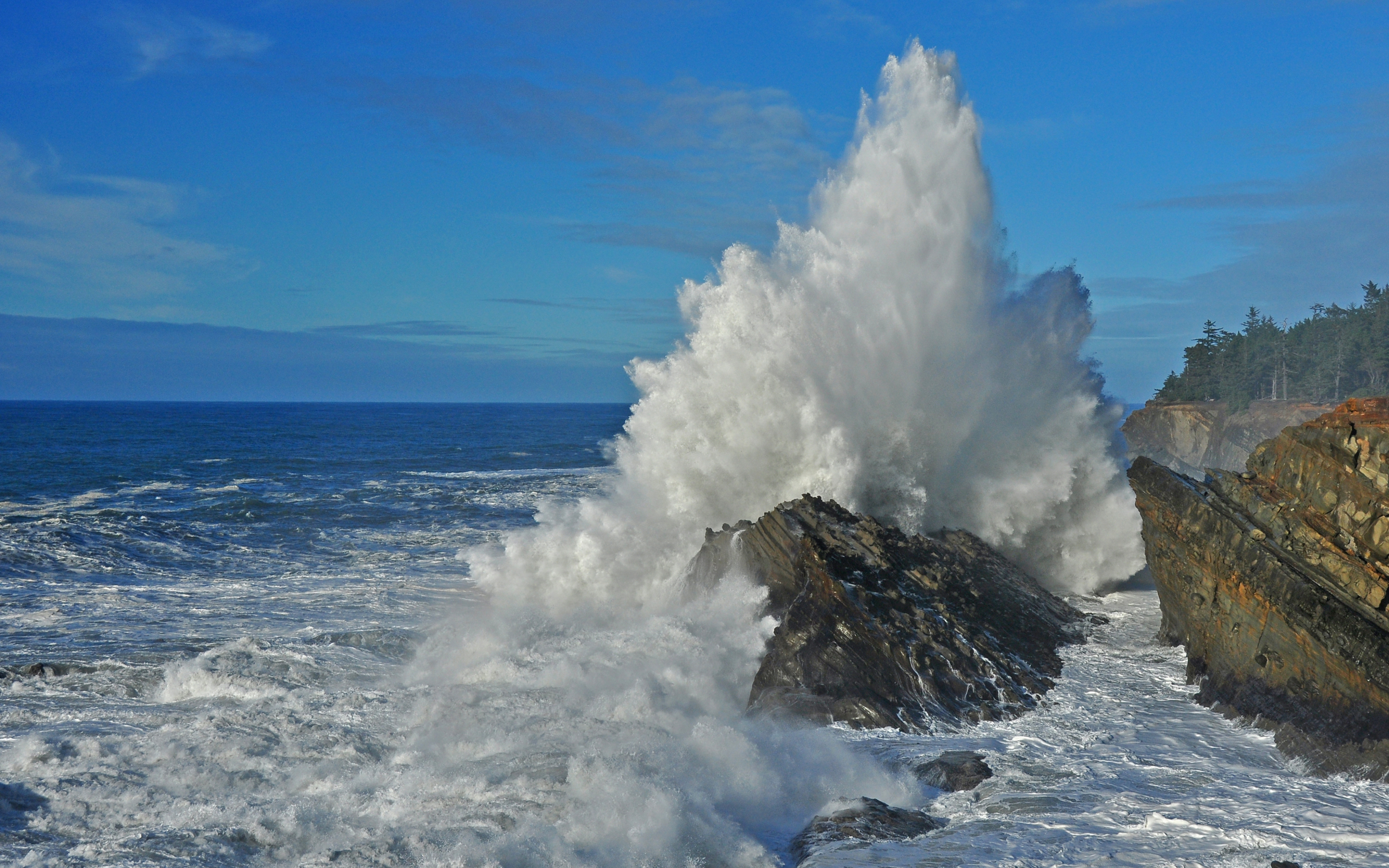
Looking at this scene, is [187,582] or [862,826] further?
[187,582]

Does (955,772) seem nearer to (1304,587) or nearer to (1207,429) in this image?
(1304,587)

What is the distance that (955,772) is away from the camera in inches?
352

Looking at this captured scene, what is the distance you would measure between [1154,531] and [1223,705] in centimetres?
355

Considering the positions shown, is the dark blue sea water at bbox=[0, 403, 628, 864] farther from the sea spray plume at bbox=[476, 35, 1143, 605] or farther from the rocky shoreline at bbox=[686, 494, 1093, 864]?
the rocky shoreline at bbox=[686, 494, 1093, 864]

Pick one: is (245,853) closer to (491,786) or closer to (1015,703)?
(491,786)

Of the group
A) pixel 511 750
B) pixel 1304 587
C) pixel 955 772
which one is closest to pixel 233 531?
pixel 511 750

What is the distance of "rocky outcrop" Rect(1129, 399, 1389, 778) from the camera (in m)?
9.59

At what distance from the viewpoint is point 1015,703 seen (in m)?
11.1

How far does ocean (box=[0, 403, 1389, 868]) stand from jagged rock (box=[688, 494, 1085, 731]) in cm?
43

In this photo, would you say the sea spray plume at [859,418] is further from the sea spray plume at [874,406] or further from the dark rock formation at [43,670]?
the dark rock formation at [43,670]

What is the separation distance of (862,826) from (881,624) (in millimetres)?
3966

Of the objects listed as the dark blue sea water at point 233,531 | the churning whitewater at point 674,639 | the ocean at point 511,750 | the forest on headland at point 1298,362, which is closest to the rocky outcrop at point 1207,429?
the forest on headland at point 1298,362

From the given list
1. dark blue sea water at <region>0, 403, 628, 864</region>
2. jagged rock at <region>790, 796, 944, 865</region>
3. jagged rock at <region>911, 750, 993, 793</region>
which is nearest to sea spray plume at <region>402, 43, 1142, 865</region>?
dark blue sea water at <region>0, 403, 628, 864</region>

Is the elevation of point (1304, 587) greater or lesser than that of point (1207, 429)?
lesser
